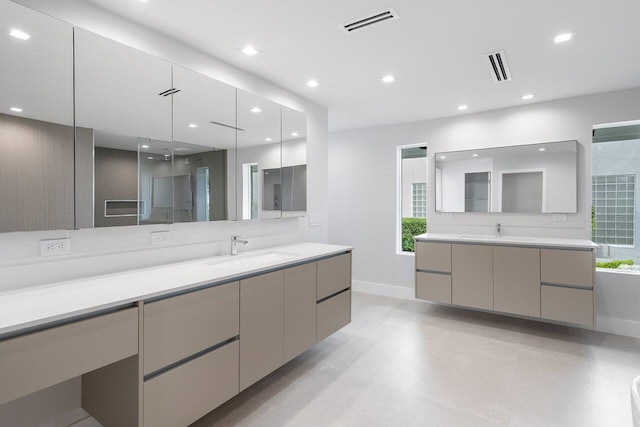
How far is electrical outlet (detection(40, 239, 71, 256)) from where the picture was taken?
5.74ft

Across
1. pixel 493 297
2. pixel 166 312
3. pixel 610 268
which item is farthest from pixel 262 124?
pixel 610 268

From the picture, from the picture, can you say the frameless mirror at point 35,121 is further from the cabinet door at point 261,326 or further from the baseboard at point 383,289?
the baseboard at point 383,289

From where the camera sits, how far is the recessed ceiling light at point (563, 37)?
2260mm

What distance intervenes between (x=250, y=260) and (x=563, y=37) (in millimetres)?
2732

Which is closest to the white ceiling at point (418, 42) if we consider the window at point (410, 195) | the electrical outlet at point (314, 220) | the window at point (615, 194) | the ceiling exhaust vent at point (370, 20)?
the ceiling exhaust vent at point (370, 20)

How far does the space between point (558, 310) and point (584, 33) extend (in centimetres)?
246

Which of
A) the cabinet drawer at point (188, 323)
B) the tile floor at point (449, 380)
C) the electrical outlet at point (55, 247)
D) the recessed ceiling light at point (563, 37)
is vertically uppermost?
the recessed ceiling light at point (563, 37)

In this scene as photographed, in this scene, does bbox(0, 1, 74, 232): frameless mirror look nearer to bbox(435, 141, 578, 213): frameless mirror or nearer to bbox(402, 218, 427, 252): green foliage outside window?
bbox(435, 141, 578, 213): frameless mirror

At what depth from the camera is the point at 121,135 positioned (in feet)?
6.65

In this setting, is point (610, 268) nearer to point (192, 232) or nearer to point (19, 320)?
point (192, 232)

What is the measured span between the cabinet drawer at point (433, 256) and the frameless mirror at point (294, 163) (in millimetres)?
1541

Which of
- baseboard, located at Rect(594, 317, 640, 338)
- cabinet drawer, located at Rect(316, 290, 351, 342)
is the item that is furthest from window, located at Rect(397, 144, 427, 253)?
baseboard, located at Rect(594, 317, 640, 338)

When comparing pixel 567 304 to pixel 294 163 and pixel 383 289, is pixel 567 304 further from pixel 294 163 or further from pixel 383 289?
pixel 294 163

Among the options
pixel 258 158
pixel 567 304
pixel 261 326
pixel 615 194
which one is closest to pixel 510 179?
pixel 615 194
